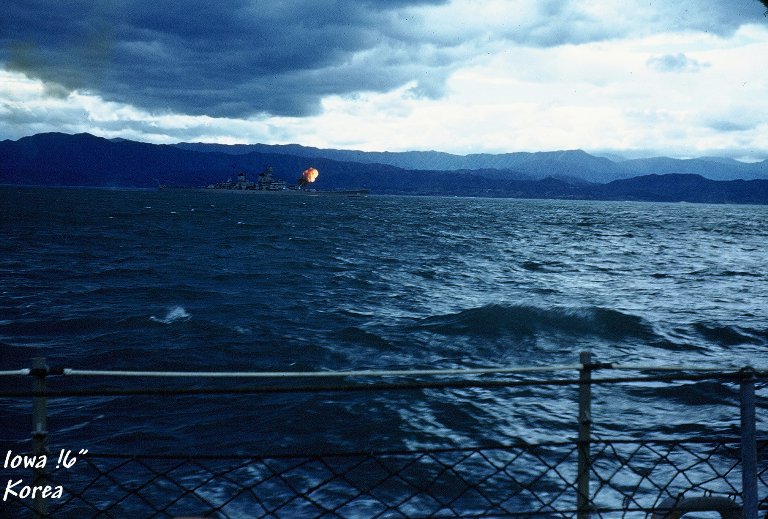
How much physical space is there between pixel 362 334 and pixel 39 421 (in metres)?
15.1

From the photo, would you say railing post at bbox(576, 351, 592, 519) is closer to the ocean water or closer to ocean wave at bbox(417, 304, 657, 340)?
the ocean water

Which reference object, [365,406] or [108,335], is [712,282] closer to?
[365,406]

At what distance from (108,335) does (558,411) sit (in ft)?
42.2

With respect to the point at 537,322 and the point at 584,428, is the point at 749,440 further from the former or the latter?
the point at 537,322

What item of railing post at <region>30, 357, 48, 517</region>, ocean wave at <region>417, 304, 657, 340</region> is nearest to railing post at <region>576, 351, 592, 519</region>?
railing post at <region>30, 357, 48, 517</region>

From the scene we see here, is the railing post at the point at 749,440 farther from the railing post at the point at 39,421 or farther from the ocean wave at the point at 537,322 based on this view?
the ocean wave at the point at 537,322

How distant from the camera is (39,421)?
3.56 metres

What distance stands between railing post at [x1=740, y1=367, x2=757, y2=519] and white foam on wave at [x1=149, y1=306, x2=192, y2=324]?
18.5m

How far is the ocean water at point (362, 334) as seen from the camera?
36.4ft

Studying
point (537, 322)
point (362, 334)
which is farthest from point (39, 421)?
point (537, 322)

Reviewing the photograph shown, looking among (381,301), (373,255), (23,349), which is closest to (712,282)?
(381,301)

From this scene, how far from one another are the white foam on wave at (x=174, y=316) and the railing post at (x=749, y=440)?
18528 millimetres

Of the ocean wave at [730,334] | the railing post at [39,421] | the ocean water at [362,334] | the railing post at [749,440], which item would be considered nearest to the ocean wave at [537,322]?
the ocean water at [362,334]

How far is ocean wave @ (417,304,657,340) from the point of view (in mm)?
19406
